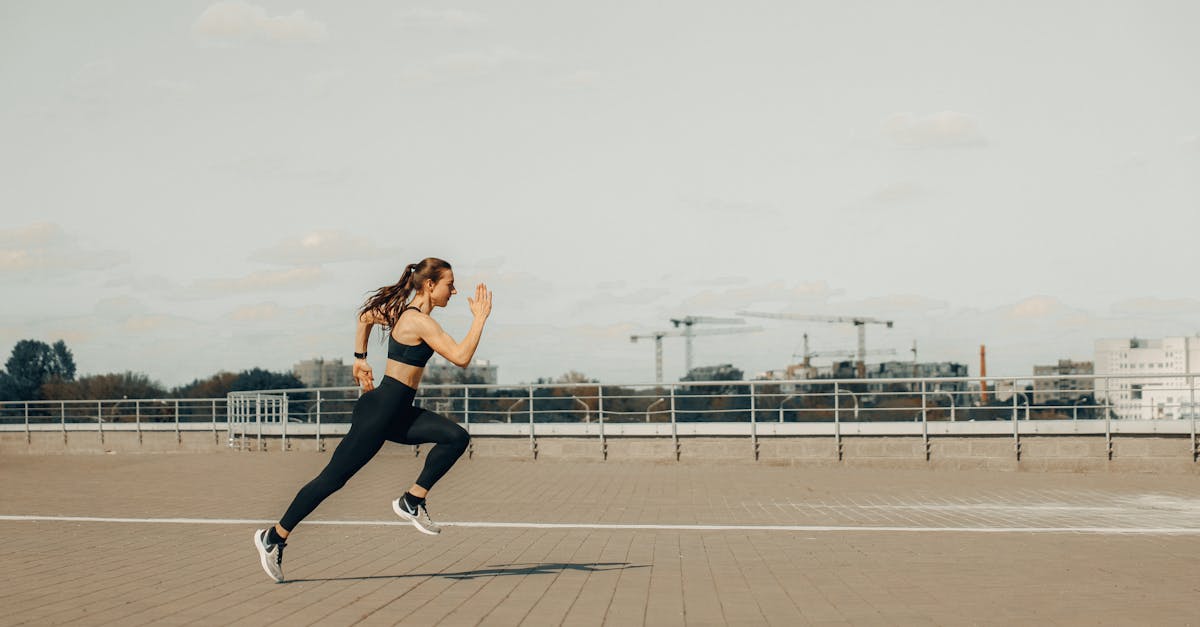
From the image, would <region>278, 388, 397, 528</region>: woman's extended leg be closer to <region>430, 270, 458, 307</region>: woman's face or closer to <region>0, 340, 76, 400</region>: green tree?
<region>430, 270, 458, 307</region>: woman's face

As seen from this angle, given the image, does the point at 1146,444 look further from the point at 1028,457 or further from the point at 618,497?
the point at 618,497

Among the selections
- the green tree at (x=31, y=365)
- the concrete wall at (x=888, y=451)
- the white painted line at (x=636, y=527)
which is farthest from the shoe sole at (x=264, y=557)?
the green tree at (x=31, y=365)

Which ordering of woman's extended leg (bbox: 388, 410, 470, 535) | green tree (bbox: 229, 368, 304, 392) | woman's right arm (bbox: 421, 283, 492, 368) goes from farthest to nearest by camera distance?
green tree (bbox: 229, 368, 304, 392) < woman's extended leg (bbox: 388, 410, 470, 535) < woman's right arm (bbox: 421, 283, 492, 368)

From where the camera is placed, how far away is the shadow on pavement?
304 inches

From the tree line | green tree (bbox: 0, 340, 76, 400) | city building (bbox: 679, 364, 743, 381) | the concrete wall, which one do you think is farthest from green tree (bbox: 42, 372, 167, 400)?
the concrete wall

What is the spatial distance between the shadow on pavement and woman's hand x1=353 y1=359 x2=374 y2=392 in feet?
3.84

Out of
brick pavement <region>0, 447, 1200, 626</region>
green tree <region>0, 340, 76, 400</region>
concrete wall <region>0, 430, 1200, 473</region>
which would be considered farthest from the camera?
green tree <region>0, 340, 76, 400</region>

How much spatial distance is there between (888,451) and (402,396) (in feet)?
46.7

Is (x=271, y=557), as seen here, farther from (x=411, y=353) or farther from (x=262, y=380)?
(x=262, y=380)

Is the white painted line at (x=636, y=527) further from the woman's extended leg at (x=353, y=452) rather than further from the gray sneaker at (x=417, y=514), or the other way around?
the woman's extended leg at (x=353, y=452)

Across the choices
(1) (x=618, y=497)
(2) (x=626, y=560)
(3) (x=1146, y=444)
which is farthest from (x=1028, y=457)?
(2) (x=626, y=560)

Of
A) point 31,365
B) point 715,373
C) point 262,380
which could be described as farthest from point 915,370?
point 31,365

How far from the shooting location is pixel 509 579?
7660 mm

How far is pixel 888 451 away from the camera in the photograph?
20375 mm
